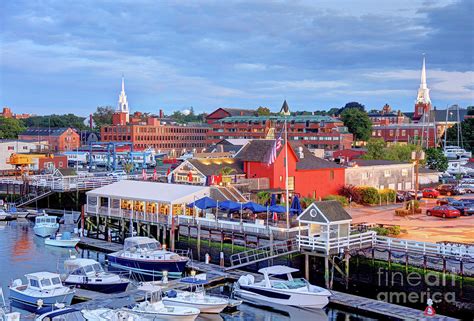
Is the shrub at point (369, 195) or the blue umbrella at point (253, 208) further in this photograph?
the shrub at point (369, 195)

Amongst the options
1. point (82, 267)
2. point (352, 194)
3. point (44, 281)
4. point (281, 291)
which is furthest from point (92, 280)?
point (352, 194)

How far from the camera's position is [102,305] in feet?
108

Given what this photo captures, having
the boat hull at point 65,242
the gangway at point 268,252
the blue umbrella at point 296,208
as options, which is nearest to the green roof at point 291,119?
the blue umbrella at point 296,208

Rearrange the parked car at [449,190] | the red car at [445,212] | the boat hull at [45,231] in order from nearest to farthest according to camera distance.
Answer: the red car at [445,212]
the boat hull at [45,231]
the parked car at [449,190]

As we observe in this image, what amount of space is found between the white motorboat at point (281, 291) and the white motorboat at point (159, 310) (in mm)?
5051

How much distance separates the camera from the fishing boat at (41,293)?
113 ft

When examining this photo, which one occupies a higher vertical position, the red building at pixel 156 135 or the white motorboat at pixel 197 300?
the red building at pixel 156 135

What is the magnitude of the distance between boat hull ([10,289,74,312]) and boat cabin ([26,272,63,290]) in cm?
69

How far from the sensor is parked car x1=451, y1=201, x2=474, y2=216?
59.8 m

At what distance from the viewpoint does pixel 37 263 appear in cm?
4644

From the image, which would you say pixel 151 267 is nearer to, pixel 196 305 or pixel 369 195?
pixel 196 305

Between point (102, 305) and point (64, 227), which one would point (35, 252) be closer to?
point (64, 227)

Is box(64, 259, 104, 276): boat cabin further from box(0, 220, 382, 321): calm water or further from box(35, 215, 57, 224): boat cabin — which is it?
box(35, 215, 57, 224): boat cabin

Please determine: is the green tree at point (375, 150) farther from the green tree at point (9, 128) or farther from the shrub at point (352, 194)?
the green tree at point (9, 128)
